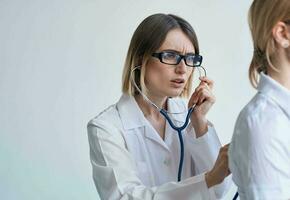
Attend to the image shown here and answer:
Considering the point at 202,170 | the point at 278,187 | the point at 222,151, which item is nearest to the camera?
the point at 278,187

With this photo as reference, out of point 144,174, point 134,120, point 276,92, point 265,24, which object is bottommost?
point 144,174

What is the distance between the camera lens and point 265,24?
29.8 inches

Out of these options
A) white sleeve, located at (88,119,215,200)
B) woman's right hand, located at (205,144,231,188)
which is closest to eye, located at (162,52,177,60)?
white sleeve, located at (88,119,215,200)

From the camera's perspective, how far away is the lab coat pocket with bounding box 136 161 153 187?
1267 mm

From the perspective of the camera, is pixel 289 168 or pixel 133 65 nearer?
pixel 289 168

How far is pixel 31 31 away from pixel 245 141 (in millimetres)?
1456

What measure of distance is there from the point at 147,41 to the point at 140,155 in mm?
309

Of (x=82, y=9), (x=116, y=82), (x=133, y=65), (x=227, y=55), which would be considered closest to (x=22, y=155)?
(x=116, y=82)

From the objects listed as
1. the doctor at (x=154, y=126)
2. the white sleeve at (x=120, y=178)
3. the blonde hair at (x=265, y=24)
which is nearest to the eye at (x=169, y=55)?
the doctor at (x=154, y=126)

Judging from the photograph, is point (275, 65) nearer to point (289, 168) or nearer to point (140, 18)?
point (289, 168)

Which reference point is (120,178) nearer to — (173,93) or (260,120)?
(173,93)

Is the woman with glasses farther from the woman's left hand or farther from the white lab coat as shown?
the woman's left hand

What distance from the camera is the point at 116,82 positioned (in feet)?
6.94

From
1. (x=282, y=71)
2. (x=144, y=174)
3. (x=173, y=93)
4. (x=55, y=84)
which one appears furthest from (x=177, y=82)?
(x=55, y=84)
